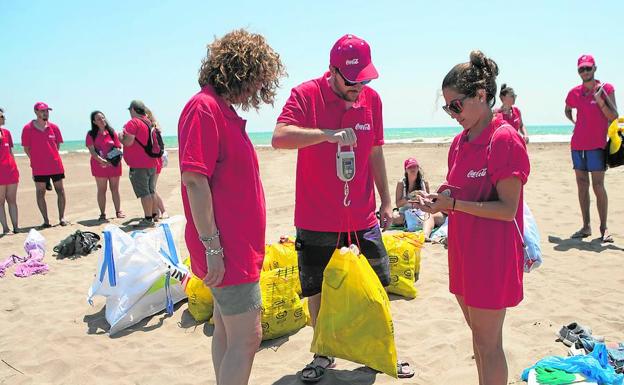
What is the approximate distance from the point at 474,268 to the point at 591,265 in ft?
12.1

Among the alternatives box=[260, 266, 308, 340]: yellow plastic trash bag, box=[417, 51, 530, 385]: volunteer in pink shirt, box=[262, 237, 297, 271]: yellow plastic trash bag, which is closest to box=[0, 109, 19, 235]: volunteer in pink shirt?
box=[262, 237, 297, 271]: yellow plastic trash bag

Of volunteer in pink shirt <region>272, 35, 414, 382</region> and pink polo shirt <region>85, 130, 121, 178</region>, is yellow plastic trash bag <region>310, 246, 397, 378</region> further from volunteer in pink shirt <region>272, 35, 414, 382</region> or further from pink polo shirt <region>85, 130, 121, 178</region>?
pink polo shirt <region>85, 130, 121, 178</region>

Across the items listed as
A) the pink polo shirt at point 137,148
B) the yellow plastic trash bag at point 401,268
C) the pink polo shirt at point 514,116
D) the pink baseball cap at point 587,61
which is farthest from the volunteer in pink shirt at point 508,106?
the pink polo shirt at point 137,148

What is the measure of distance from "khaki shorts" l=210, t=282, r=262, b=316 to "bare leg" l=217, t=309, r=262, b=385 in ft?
0.10

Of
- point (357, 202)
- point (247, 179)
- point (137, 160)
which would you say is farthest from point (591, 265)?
point (137, 160)

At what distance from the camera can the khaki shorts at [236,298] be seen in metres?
2.22

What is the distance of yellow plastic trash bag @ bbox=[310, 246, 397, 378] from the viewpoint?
8.99 ft

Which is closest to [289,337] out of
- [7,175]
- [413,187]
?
[413,187]

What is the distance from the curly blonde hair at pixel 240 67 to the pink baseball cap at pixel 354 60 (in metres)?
0.59

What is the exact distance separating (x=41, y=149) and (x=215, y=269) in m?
7.32

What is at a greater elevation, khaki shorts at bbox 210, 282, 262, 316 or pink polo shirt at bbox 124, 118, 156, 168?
pink polo shirt at bbox 124, 118, 156, 168

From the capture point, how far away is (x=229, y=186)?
7.09 ft

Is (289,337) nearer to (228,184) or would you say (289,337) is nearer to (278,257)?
(278,257)

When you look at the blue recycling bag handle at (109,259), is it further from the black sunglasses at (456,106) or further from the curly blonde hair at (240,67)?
the black sunglasses at (456,106)
